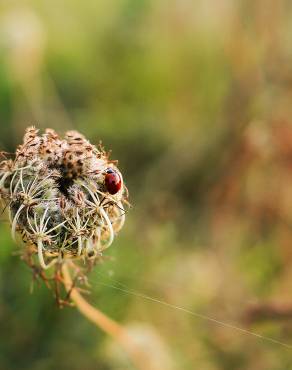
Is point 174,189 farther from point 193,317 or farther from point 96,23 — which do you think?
point 96,23

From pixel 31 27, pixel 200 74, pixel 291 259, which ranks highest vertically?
pixel 200 74

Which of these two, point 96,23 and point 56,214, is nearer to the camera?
point 56,214

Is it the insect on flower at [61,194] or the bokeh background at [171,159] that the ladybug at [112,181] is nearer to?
the insect on flower at [61,194]

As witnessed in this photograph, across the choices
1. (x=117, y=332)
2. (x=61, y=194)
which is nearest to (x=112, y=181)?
(x=61, y=194)

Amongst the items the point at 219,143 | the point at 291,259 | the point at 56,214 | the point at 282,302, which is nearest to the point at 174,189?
the point at 219,143

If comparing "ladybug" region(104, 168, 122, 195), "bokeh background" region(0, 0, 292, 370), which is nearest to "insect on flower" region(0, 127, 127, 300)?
"ladybug" region(104, 168, 122, 195)

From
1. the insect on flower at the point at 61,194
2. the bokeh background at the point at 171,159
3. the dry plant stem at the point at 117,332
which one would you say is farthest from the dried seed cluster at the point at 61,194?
the bokeh background at the point at 171,159
